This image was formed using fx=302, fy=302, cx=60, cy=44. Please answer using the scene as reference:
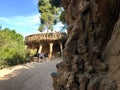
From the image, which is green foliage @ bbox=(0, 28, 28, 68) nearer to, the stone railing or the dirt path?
the stone railing

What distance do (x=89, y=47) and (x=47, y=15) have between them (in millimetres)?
32010

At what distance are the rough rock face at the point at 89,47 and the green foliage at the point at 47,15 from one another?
103ft

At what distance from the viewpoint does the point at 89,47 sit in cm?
728

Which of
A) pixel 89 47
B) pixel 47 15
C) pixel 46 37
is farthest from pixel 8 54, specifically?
pixel 89 47

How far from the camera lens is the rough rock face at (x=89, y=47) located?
6980mm

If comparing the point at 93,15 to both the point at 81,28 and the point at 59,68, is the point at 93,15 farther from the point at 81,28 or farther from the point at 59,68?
the point at 59,68

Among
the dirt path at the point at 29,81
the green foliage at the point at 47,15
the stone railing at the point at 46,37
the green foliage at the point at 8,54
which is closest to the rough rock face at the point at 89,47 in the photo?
the dirt path at the point at 29,81

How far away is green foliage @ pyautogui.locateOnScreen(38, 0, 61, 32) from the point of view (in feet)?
128

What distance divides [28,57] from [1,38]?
3.99 metres

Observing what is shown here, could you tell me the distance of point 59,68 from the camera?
25.6 ft

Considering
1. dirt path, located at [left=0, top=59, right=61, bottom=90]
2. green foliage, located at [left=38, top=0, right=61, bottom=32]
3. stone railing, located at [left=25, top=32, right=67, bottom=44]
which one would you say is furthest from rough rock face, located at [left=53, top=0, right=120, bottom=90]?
green foliage, located at [left=38, top=0, right=61, bottom=32]

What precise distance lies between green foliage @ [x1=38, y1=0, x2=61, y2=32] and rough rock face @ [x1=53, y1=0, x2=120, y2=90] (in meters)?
31.3

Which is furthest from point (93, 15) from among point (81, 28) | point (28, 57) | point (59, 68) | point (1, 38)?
point (28, 57)

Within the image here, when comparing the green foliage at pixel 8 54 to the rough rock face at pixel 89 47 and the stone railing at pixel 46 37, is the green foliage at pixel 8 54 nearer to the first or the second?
the stone railing at pixel 46 37
